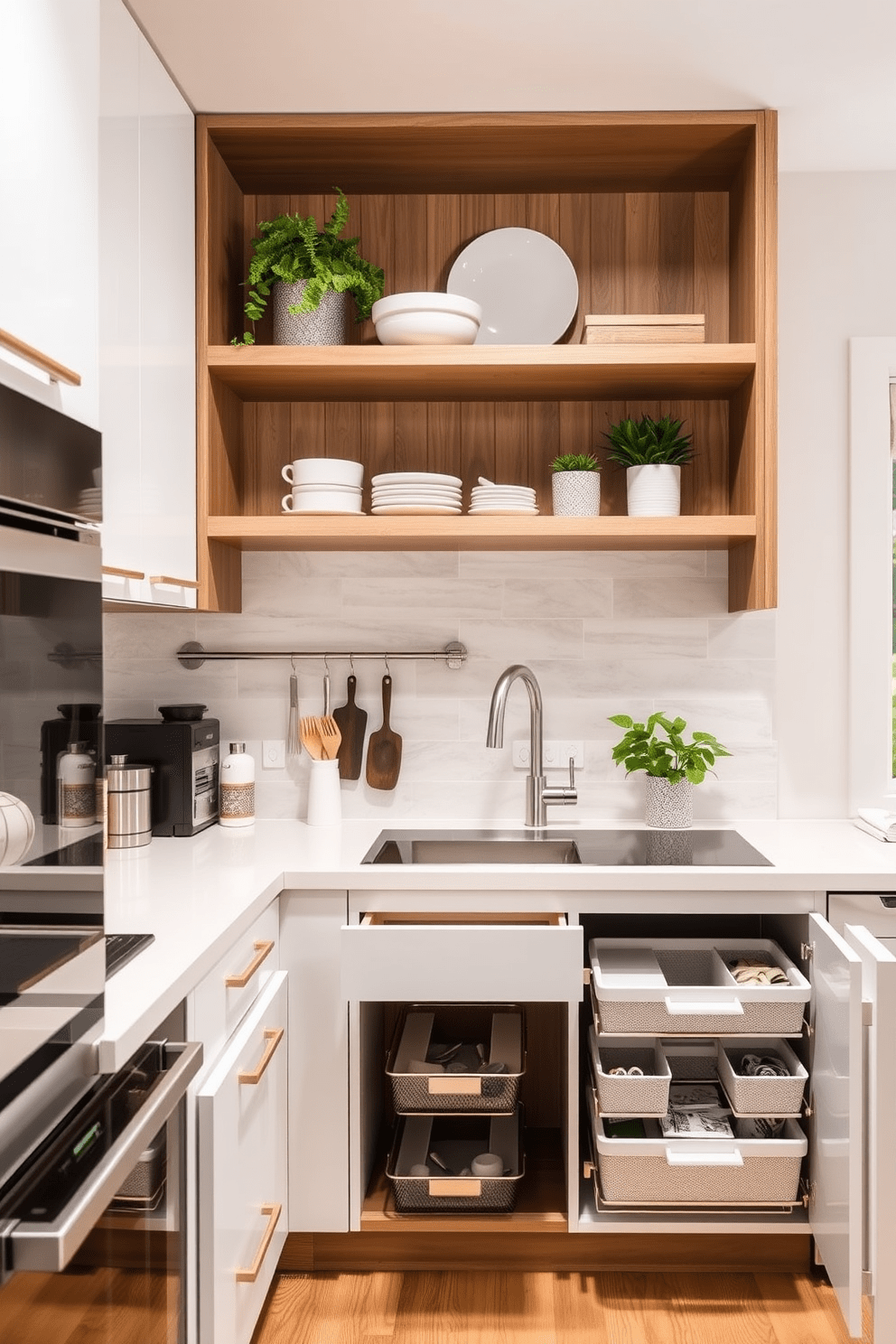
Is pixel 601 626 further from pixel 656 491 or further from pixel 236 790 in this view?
pixel 236 790

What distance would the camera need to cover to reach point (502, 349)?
7.25 ft

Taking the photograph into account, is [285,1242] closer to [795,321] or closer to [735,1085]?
[735,1085]

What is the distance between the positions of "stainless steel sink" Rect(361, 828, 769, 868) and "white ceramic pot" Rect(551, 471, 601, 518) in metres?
0.72

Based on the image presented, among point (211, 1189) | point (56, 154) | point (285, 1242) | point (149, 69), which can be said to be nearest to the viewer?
point (56, 154)

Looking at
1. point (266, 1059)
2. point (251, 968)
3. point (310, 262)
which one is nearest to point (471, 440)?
point (310, 262)

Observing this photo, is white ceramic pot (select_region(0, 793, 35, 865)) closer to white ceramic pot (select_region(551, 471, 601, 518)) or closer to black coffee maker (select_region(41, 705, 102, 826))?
black coffee maker (select_region(41, 705, 102, 826))

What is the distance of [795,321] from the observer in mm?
2594

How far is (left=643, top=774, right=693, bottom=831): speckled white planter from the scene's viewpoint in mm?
2443

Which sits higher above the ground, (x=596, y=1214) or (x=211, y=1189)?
(x=211, y=1189)

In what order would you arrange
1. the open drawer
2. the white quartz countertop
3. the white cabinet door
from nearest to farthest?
1. the white cabinet door
2. the white quartz countertop
3. the open drawer

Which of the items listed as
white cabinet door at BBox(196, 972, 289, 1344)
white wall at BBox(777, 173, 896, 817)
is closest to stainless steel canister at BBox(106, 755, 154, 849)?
white cabinet door at BBox(196, 972, 289, 1344)

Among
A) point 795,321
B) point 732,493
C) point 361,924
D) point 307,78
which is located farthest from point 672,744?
point 307,78

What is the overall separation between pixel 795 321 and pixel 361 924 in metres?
1.79

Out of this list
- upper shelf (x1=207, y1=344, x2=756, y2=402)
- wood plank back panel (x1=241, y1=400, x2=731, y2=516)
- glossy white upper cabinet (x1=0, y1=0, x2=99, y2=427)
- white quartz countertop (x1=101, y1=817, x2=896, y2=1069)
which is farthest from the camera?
wood plank back panel (x1=241, y1=400, x2=731, y2=516)
